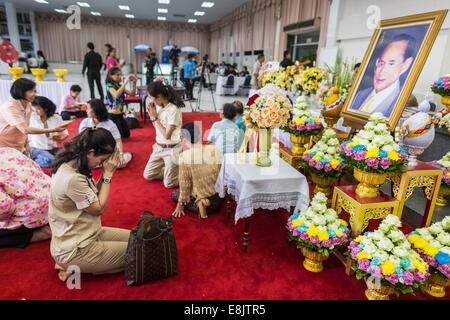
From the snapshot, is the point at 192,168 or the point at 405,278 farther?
the point at 192,168

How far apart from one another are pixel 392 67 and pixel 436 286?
156cm

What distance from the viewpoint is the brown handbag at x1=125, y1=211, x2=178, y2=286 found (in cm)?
178

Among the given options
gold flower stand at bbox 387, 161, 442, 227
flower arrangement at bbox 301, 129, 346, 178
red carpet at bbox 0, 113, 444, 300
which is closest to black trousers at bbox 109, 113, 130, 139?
red carpet at bbox 0, 113, 444, 300

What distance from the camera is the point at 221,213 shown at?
9.21 ft

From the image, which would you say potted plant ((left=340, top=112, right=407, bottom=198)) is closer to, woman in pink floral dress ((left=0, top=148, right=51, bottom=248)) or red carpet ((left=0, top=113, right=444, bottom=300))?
red carpet ((left=0, top=113, right=444, bottom=300))

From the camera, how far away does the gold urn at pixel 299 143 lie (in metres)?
2.77

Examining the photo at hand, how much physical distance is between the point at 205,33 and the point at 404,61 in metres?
17.8

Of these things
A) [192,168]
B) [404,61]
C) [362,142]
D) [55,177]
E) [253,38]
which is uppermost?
[253,38]

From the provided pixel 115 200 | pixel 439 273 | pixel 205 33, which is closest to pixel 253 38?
pixel 205 33

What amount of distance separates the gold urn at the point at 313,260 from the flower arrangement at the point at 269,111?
897 millimetres

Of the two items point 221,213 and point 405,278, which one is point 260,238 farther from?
point 405,278

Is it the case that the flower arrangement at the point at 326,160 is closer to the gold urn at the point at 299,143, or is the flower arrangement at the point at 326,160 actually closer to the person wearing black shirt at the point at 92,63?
the gold urn at the point at 299,143

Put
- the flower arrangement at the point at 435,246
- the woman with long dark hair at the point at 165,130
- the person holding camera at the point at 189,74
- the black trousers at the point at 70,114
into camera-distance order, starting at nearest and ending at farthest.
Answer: the flower arrangement at the point at 435,246 → the woman with long dark hair at the point at 165,130 → the black trousers at the point at 70,114 → the person holding camera at the point at 189,74

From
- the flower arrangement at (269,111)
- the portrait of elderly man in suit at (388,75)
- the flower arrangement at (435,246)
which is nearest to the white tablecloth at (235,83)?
the portrait of elderly man in suit at (388,75)
